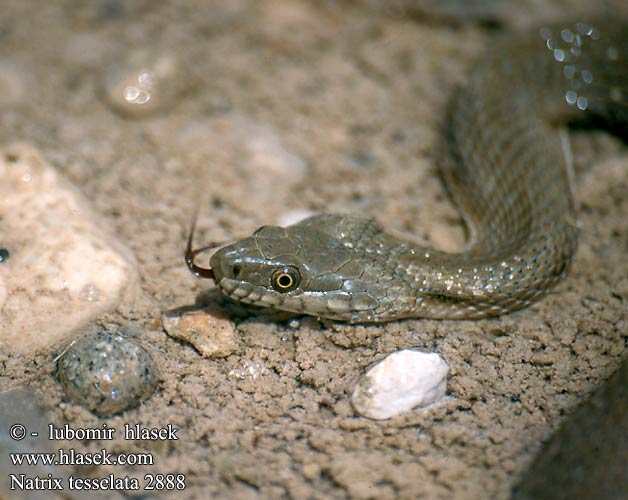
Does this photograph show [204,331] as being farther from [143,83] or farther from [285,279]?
[143,83]

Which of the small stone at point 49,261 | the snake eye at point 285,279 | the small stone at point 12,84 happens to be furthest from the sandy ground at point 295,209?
the snake eye at point 285,279

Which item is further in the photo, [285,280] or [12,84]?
[12,84]

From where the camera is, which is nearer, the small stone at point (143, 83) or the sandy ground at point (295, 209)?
the sandy ground at point (295, 209)

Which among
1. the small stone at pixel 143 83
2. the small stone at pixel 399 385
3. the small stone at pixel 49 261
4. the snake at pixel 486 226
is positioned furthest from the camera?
the small stone at pixel 143 83

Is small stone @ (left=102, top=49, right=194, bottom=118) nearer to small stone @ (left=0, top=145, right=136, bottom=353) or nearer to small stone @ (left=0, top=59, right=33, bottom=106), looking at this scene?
small stone @ (left=0, top=59, right=33, bottom=106)

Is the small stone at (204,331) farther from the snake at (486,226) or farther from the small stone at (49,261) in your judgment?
the small stone at (49,261)

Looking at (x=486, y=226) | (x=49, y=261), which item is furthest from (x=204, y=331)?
(x=486, y=226)

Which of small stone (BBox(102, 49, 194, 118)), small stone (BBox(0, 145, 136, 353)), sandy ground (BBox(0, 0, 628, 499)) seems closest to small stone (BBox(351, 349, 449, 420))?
sandy ground (BBox(0, 0, 628, 499))
